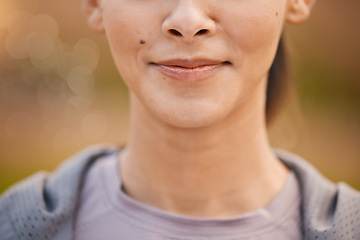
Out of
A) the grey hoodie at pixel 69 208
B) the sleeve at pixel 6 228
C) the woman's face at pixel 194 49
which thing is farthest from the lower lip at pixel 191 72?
the sleeve at pixel 6 228

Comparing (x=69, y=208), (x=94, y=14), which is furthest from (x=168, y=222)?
(x=94, y=14)

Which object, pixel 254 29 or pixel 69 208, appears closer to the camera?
pixel 254 29

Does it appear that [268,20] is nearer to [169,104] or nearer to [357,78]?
[169,104]

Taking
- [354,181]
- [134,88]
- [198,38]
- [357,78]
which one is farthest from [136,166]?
[357,78]

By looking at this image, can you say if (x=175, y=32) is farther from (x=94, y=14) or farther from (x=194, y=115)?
(x=94, y=14)

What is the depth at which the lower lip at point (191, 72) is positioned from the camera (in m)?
1.04

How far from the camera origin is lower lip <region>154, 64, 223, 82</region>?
3.41 feet

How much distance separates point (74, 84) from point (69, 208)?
10.2ft

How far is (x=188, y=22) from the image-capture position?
976 millimetres

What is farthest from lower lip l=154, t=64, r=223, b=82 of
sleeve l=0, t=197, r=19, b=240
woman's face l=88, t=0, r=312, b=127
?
sleeve l=0, t=197, r=19, b=240

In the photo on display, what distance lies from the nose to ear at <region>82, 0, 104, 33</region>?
32cm

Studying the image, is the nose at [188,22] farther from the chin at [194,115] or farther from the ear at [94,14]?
the ear at [94,14]

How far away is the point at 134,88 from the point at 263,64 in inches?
12.2

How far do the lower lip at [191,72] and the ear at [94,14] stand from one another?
318mm
